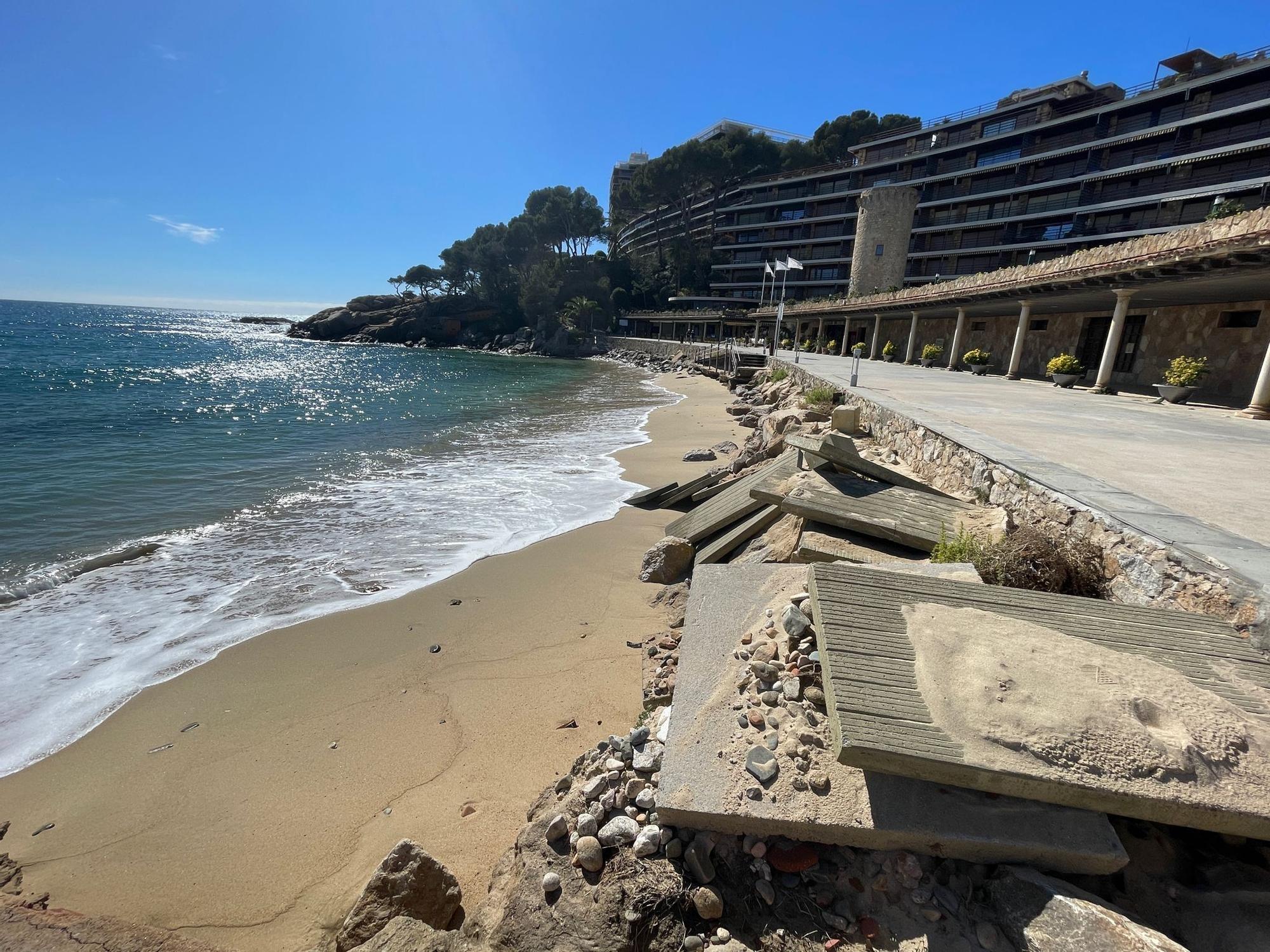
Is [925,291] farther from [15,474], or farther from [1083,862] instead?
[15,474]

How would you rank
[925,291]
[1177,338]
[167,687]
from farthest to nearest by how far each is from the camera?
[925,291]
[1177,338]
[167,687]

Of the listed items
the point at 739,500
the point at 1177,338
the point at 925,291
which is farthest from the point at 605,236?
the point at 739,500

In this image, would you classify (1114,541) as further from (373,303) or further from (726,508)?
(373,303)

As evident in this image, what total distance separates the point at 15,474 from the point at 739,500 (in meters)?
16.5

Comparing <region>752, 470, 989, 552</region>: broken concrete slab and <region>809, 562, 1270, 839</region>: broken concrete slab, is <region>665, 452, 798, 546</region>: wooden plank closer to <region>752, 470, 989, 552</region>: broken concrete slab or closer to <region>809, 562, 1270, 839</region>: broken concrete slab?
<region>752, 470, 989, 552</region>: broken concrete slab

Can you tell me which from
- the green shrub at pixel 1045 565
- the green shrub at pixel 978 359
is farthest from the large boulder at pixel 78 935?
the green shrub at pixel 978 359

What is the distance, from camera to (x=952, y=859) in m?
2.30

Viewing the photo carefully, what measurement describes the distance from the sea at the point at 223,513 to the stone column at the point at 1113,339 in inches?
548

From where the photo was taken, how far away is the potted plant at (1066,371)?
1808 cm

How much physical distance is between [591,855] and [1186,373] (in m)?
18.4

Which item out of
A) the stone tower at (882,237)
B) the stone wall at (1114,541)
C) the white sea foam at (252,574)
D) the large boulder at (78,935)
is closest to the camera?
the large boulder at (78,935)

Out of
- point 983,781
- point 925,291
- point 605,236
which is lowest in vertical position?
point 983,781

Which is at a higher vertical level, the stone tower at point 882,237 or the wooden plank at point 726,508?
the stone tower at point 882,237

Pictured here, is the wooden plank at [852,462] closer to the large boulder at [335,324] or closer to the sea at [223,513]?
the sea at [223,513]
